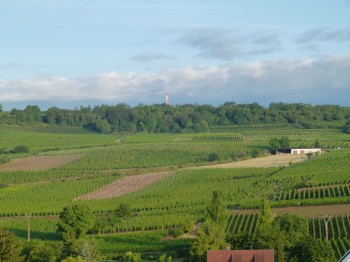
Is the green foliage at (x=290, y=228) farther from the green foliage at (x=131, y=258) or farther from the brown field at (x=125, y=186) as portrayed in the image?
the brown field at (x=125, y=186)

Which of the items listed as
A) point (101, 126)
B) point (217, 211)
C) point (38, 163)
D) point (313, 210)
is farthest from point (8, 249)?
point (101, 126)

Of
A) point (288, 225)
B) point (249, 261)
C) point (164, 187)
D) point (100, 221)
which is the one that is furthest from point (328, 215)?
point (164, 187)

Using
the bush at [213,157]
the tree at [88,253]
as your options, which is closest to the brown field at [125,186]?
the bush at [213,157]

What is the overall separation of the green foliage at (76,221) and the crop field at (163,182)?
3.93ft

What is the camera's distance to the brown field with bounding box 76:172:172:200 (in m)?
63.4

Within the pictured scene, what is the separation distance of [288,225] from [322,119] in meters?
99.6

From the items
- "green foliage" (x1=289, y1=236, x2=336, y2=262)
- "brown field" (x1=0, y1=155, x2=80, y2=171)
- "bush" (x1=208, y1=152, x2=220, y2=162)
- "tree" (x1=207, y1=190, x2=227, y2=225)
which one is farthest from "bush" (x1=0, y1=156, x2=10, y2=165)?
"green foliage" (x1=289, y1=236, x2=336, y2=262)

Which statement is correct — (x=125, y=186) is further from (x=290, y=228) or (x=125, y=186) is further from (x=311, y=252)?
(x=311, y=252)

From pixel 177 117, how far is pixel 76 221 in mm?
96096

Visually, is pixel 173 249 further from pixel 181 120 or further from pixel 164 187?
pixel 181 120

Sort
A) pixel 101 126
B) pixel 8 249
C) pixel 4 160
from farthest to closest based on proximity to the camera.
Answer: pixel 101 126 < pixel 4 160 < pixel 8 249

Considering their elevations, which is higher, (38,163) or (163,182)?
(38,163)

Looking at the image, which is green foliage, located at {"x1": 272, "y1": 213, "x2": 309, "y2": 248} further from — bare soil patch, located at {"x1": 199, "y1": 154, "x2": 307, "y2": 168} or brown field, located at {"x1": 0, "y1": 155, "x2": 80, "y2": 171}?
brown field, located at {"x1": 0, "y1": 155, "x2": 80, "y2": 171}

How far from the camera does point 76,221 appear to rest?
148ft
